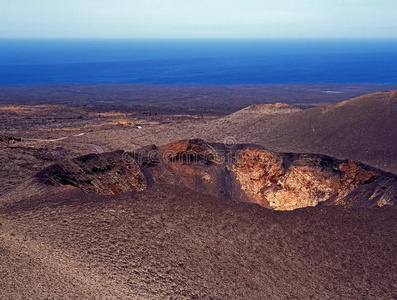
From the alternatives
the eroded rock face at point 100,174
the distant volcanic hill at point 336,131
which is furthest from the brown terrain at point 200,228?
the distant volcanic hill at point 336,131

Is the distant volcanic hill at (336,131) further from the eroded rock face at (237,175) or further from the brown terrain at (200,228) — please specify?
the eroded rock face at (237,175)

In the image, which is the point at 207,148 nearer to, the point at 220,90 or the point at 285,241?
the point at 285,241

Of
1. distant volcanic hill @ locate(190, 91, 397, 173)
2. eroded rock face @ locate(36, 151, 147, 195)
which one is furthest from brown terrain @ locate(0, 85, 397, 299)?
distant volcanic hill @ locate(190, 91, 397, 173)

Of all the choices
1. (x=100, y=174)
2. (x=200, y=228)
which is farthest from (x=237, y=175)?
(x=200, y=228)

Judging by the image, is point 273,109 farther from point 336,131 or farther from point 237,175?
point 237,175

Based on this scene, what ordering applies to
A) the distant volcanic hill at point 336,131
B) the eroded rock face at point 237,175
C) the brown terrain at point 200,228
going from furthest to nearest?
1. the distant volcanic hill at point 336,131
2. the eroded rock face at point 237,175
3. the brown terrain at point 200,228

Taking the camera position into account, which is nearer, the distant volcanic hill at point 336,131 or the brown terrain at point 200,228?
the brown terrain at point 200,228

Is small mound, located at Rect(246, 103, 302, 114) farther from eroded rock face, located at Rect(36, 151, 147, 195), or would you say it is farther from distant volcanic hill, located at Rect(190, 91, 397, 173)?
eroded rock face, located at Rect(36, 151, 147, 195)

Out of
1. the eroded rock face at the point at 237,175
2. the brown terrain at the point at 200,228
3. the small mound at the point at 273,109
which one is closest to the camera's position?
the brown terrain at the point at 200,228
